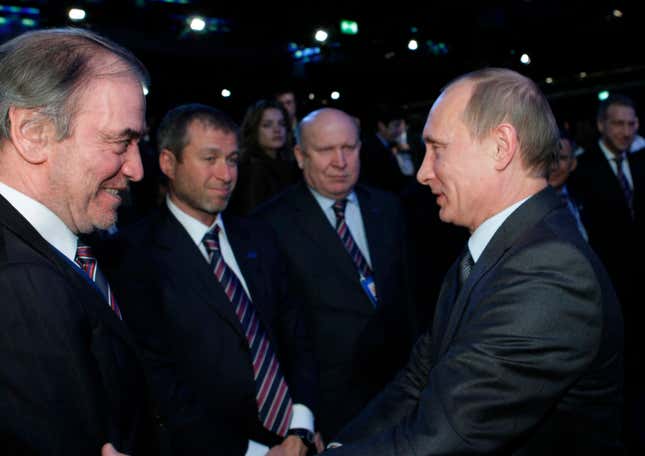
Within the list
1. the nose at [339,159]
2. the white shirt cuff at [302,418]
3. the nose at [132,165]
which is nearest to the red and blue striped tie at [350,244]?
the nose at [339,159]

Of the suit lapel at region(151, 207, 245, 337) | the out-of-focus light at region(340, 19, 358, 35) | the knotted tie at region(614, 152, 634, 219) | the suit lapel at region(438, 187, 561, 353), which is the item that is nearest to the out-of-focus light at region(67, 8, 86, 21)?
the out-of-focus light at region(340, 19, 358, 35)

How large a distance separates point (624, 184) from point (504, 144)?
3.99 m

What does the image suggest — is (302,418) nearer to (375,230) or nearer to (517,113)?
(375,230)

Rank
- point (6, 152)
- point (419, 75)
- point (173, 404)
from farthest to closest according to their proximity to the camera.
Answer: point (419, 75) → point (173, 404) → point (6, 152)

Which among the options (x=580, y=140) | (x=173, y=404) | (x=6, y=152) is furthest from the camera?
(x=580, y=140)

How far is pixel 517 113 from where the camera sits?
155 cm

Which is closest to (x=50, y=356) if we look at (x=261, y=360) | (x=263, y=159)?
(x=261, y=360)

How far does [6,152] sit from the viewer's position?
130 centimetres

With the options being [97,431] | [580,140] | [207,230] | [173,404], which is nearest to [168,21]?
[580,140]

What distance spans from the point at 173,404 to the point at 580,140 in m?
7.09

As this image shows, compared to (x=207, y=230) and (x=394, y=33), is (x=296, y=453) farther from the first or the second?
(x=394, y=33)

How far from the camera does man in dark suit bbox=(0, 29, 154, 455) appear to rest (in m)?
1.07

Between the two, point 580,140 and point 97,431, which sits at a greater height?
point 580,140

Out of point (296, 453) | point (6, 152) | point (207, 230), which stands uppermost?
point (6, 152)
